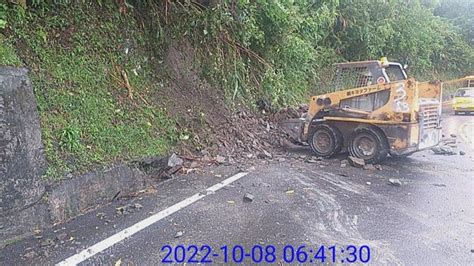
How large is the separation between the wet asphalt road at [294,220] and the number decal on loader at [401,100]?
4.02ft

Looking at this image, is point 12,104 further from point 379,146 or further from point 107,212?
point 379,146

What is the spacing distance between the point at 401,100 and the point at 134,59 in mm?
5299

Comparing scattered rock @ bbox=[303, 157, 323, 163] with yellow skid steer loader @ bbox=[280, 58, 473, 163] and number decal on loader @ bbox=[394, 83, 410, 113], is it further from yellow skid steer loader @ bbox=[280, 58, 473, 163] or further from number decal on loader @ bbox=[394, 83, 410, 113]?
number decal on loader @ bbox=[394, 83, 410, 113]

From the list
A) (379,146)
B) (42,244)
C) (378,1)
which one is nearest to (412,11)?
(378,1)

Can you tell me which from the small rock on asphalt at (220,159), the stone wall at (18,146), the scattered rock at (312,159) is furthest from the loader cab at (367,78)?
the stone wall at (18,146)

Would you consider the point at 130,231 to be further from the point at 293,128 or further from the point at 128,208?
the point at 293,128

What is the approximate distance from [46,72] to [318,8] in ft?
33.3

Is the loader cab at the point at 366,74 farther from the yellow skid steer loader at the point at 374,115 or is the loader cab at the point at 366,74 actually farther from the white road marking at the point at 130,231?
the white road marking at the point at 130,231

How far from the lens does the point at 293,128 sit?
9.41 metres

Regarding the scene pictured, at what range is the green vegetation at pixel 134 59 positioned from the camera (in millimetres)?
5031

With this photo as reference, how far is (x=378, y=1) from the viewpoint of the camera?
16719 millimetres

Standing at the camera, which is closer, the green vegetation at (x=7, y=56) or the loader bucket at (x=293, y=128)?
the green vegetation at (x=7, y=56)

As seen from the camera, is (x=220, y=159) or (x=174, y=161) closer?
(x=174, y=161)

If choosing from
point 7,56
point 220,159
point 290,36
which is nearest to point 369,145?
point 220,159
